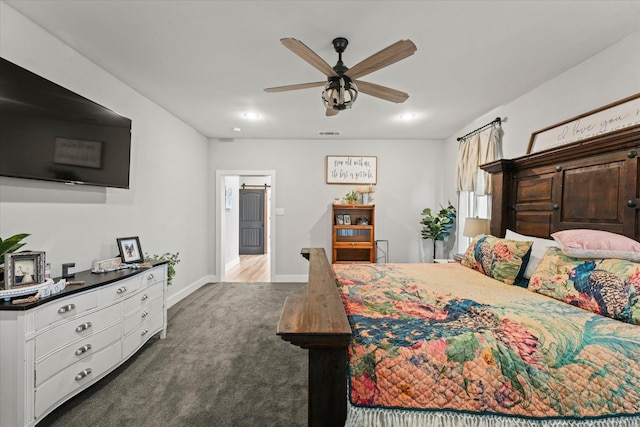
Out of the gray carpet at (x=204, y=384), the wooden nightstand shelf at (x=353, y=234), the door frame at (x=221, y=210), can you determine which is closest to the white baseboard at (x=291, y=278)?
the door frame at (x=221, y=210)

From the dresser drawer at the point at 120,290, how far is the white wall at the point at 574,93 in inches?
157

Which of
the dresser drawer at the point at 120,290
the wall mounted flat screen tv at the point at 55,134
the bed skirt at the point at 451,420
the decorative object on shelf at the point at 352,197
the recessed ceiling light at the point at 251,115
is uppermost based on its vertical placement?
the recessed ceiling light at the point at 251,115

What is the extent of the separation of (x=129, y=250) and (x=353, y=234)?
334 centimetres

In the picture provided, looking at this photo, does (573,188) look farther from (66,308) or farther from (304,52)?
(66,308)

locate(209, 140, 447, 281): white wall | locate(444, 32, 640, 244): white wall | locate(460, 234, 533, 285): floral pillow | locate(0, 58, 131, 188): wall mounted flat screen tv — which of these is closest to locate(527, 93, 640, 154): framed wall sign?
locate(444, 32, 640, 244): white wall

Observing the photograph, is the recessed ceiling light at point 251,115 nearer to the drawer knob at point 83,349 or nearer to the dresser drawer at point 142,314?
the dresser drawer at point 142,314

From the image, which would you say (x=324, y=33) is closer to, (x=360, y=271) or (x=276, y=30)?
(x=276, y=30)

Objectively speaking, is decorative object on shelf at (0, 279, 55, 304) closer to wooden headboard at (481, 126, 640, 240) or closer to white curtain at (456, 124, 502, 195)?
wooden headboard at (481, 126, 640, 240)

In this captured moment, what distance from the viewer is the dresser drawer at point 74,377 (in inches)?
62.3

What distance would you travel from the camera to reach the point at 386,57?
178cm

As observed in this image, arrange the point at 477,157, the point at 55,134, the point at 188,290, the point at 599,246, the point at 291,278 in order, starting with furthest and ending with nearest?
the point at 291,278 → the point at 188,290 → the point at 477,157 → the point at 55,134 → the point at 599,246

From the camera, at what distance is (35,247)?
6.48 ft

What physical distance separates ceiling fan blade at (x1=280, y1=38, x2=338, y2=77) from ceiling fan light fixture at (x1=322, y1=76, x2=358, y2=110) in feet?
0.23

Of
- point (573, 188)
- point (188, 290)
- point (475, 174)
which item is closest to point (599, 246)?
point (573, 188)
